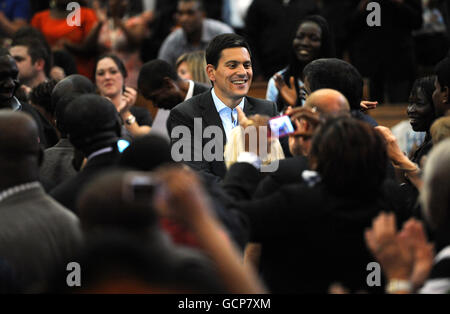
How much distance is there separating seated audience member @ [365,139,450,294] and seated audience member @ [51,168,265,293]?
1.98 feet

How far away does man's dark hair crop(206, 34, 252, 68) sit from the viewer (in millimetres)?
5109

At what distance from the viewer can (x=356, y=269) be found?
3086 mm

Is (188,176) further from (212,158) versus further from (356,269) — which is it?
(212,158)

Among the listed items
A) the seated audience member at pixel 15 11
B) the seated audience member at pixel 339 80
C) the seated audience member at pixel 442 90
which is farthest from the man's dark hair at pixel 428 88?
the seated audience member at pixel 15 11

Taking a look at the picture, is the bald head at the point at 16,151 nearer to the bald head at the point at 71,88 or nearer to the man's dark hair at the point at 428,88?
the bald head at the point at 71,88

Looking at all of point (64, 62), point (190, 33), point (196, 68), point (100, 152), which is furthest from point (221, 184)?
point (190, 33)

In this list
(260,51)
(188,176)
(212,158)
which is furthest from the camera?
(260,51)

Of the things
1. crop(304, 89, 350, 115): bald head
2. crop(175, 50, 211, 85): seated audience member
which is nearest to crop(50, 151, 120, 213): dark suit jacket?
crop(304, 89, 350, 115): bald head

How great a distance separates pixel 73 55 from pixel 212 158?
3765 millimetres

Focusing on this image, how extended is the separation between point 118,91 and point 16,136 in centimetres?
330

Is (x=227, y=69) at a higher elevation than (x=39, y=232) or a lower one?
higher

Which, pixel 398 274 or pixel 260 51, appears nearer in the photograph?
pixel 398 274

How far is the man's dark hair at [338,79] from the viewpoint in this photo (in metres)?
4.33
